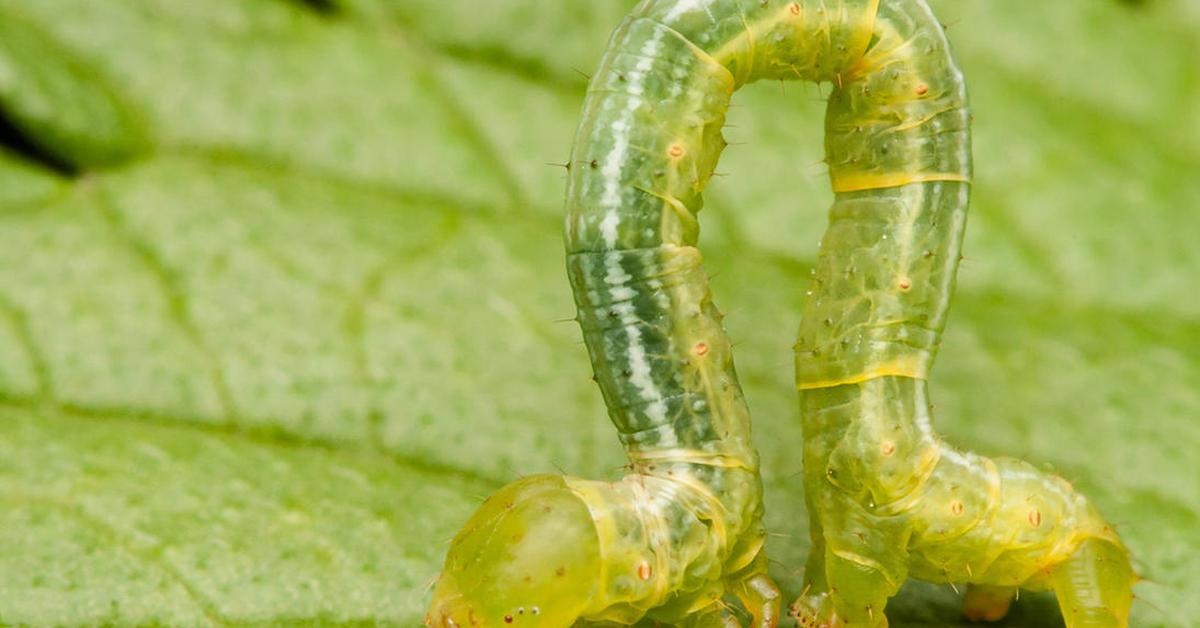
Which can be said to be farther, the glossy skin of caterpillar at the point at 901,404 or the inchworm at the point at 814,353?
the glossy skin of caterpillar at the point at 901,404

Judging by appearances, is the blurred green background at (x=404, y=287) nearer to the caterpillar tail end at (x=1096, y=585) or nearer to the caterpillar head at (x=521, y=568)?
the caterpillar tail end at (x=1096, y=585)

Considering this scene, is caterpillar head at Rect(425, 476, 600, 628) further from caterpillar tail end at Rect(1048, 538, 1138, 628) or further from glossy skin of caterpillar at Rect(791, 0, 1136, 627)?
caterpillar tail end at Rect(1048, 538, 1138, 628)

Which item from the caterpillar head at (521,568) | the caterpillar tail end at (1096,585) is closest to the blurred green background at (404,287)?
the caterpillar tail end at (1096,585)

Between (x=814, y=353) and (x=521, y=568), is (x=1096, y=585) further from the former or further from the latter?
(x=521, y=568)

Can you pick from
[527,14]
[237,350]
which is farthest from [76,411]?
[527,14]

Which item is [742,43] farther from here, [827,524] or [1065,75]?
[1065,75]
